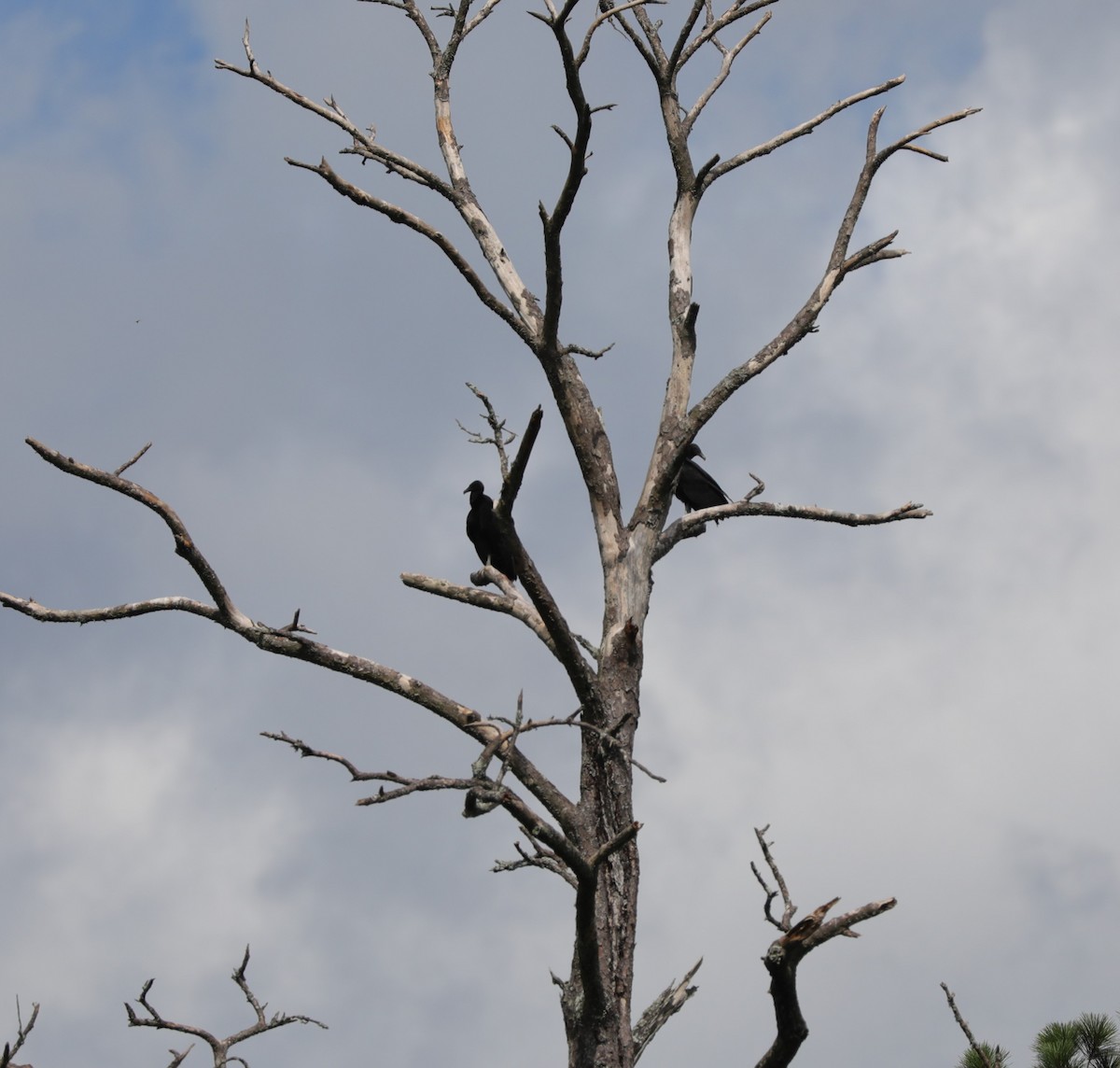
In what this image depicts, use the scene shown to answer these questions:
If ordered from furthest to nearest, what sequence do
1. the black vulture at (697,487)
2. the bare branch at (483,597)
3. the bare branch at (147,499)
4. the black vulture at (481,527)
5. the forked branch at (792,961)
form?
the black vulture at (697,487) < the black vulture at (481,527) < the bare branch at (483,597) < the bare branch at (147,499) < the forked branch at (792,961)

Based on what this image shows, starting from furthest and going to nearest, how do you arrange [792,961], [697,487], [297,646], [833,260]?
[697,487]
[833,260]
[297,646]
[792,961]

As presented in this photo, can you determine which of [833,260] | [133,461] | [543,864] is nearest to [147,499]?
[133,461]

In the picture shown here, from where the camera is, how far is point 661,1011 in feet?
20.5

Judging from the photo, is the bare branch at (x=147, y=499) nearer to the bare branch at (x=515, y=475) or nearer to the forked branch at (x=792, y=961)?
the bare branch at (x=515, y=475)

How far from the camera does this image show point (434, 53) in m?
9.12

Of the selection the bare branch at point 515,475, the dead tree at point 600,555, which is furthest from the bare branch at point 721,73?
the bare branch at point 515,475

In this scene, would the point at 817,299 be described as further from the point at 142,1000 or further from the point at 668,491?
the point at 142,1000

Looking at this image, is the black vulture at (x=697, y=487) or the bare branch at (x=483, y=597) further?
the black vulture at (x=697, y=487)

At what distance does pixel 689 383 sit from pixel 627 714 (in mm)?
2334

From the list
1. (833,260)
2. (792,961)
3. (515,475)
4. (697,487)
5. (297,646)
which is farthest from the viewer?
(697,487)

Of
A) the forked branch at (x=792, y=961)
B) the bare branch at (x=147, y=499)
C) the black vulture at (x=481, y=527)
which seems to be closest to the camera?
the forked branch at (x=792, y=961)

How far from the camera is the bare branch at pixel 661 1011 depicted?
242 inches

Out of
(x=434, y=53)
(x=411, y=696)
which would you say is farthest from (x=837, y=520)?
(x=434, y=53)

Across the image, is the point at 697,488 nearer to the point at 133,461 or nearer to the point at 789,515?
the point at 789,515
